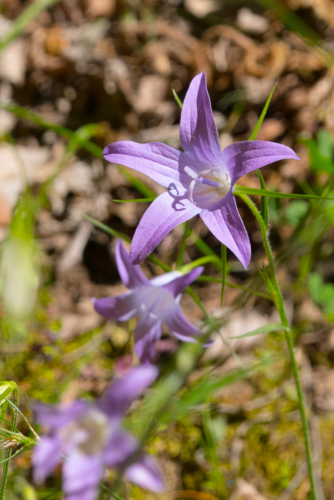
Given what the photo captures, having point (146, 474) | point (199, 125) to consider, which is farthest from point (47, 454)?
point (199, 125)

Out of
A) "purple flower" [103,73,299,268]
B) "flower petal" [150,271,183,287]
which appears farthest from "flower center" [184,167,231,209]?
"flower petal" [150,271,183,287]

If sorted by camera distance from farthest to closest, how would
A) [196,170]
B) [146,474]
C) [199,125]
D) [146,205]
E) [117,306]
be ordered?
[146,205], [117,306], [196,170], [199,125], [146,474]

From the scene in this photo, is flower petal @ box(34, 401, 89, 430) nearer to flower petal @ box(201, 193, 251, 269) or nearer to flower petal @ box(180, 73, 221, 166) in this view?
flower petal @ box(201, 193, 251, 269)

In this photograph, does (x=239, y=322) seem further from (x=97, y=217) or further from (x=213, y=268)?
(x=97, y=217)

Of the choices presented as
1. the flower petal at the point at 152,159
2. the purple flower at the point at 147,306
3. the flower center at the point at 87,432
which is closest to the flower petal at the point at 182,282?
the purple flower at the point at 147,306

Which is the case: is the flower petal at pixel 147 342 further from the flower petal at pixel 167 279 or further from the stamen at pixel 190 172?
the stamen at pixel 190 172

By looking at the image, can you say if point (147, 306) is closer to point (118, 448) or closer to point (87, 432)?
point (87, 432)
